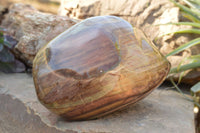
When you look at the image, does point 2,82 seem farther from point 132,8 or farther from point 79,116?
point 132,8

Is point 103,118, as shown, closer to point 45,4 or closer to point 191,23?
point 191,23

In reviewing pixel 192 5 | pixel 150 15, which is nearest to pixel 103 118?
pixel 150 15

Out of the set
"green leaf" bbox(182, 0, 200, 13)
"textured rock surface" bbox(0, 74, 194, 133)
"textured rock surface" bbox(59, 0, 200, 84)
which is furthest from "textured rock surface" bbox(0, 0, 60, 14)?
"textured rock surface" bbox(0, 74, 194, 133)

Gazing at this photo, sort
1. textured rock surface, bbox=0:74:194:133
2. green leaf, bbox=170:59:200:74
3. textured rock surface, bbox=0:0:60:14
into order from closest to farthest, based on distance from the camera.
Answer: textured rock surface, bbox=0:74:194:133
green leaf, bbox=170:59:200:74
textured rock surface, bbox=0:0:60:14

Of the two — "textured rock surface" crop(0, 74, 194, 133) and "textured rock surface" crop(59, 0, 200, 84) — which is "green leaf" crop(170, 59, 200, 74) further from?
"textured rock surface" crop(0, 74, 194, 133)

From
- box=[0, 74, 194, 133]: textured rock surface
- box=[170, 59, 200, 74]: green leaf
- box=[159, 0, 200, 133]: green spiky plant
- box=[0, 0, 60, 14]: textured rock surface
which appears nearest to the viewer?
box=[0, 74, 194, 133]: textured rock surface

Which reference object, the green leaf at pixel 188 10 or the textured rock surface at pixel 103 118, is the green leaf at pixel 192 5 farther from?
the textured rock surface at pixel 103 118
